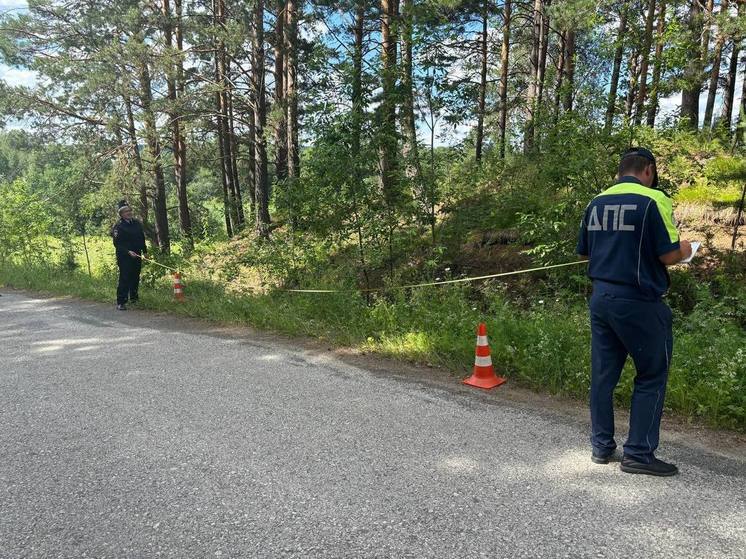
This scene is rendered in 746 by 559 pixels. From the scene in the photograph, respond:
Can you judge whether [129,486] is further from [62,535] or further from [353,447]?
[353,447]

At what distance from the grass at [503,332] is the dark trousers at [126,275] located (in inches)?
20.0

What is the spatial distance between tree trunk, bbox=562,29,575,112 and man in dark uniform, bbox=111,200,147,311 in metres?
8.50

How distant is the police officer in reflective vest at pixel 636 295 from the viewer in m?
2.94

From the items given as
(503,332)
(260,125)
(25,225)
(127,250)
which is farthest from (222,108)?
(503,332)

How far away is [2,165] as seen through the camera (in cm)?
8394

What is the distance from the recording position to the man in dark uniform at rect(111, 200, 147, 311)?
990 cm

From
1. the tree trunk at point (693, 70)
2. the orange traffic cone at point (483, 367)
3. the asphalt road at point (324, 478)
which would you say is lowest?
the asphalt road at point (324, 478)

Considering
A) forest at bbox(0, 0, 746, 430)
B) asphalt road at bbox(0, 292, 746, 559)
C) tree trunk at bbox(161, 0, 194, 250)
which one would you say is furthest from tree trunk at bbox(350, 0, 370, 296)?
tree trunk at bbox(161, 0, 194, 250)

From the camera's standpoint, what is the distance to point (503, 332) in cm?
549

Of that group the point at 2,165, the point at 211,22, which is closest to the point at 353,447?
the point at 211,22

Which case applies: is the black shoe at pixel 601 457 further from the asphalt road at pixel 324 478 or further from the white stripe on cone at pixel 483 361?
the white stripe on cone at pixel 483 361

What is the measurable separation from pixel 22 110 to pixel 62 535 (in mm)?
19341

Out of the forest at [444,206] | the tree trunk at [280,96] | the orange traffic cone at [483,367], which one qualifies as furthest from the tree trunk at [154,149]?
the orange traffic cone at [483,367]

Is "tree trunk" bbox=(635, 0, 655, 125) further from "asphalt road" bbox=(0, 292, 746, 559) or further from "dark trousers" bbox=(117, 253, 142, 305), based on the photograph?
"dark trousers" bbox=(117, 253, 142, 305)
